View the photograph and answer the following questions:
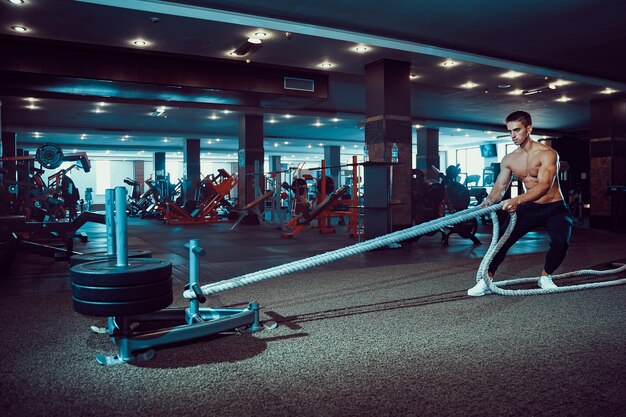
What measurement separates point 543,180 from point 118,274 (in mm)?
2928

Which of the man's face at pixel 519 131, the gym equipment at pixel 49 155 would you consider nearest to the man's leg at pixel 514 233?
the man's face at pixel 519 131

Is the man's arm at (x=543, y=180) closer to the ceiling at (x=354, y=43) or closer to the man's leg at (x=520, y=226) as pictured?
the man's leg at (x=520, y=226)

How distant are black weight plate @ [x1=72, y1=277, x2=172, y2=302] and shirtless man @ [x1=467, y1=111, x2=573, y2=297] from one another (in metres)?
2.51

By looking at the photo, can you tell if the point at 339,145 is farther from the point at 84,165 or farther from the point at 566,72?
the point at 84,165

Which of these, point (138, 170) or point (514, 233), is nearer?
point (514, 233)

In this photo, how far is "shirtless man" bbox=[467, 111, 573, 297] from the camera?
355cm

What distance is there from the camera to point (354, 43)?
7121 millimetres

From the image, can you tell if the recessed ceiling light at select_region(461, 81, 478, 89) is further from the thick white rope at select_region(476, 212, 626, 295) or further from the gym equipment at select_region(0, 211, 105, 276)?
the gym equipment at select_region(0, 211, 105, 276)

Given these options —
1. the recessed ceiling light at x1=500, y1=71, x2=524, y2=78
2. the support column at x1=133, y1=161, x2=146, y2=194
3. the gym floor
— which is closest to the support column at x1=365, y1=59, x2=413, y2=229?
the recessed ceiling light at x1=500, y1=71, x2=524, y2=78

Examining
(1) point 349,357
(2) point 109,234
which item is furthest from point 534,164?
(2) point 109,234

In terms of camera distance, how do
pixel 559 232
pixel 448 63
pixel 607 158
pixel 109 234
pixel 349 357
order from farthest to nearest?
pixel 607 158 < pixel 448 63 < pixel 559 232 < pixel 109 234 < pixel 349 357

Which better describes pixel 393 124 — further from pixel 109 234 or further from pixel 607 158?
pixel 607 158

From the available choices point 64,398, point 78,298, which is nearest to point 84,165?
point 78,298

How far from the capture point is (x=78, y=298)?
2189 mm
